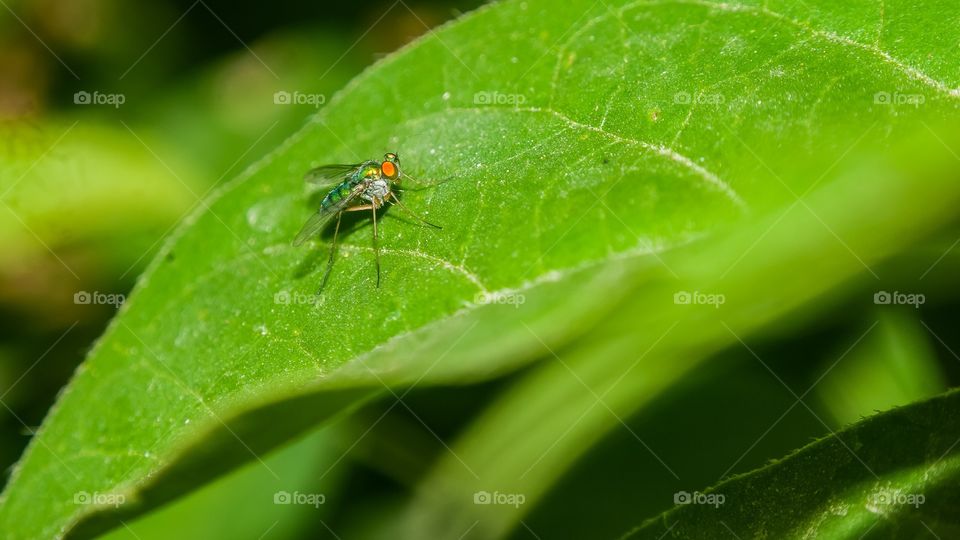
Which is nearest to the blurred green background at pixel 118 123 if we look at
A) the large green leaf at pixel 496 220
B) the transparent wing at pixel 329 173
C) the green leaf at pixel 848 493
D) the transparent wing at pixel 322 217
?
the transparent wing at pixel 329 173

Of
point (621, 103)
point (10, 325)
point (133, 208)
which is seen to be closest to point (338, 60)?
point (133, 208)

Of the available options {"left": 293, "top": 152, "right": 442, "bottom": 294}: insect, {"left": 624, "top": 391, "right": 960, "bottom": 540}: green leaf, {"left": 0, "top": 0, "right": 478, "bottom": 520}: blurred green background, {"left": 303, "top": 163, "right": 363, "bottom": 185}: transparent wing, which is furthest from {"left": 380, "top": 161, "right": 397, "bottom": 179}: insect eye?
{"left": 0, "top": 0, "right": 478, "bottom": 520}: blurred green background

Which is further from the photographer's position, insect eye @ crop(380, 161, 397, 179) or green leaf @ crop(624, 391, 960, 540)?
insect eye @ crop(380, 161, 397, 179)

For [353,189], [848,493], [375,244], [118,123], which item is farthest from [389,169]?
[118,123]

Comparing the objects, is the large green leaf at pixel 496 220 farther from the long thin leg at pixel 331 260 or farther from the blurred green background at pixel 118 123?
the blurred green background at pixel 118 123

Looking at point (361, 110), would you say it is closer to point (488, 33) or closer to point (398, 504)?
point (488, 33)

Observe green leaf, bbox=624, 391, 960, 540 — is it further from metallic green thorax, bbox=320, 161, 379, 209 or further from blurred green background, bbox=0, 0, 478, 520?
blurred green background, bbox=0, 0, 478, 520
